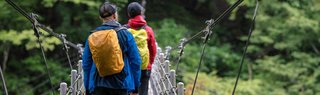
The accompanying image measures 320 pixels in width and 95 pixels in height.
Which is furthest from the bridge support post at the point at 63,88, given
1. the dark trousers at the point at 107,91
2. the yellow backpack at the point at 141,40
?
the dark trousers at the point at 107,91

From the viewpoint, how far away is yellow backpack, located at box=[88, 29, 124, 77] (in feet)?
5.34

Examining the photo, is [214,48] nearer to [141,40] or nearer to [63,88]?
[141,40]

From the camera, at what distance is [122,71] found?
172cm

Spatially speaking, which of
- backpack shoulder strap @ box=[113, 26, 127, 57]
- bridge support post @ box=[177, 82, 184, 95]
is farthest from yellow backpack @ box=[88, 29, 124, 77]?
bridge support post @ box=[177, 82, 184, 95]

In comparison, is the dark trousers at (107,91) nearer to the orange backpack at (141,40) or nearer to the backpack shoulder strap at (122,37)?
the backpack shoulder strap at (122,37)

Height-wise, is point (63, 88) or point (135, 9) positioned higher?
point (135, 9)

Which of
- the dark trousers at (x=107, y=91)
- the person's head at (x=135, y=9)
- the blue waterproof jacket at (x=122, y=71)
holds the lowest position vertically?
the dark trousers at (x=107, y=91)

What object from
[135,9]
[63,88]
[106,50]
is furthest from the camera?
[135,9]

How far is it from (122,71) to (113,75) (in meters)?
0.04

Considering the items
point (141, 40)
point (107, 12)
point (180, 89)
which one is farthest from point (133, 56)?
point (180, 89)

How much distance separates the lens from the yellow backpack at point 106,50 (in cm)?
163

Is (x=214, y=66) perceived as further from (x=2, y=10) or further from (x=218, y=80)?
(x=2, y=10)

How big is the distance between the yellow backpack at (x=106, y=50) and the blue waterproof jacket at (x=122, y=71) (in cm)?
4

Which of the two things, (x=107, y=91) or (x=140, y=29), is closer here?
(x=107, y=91)
